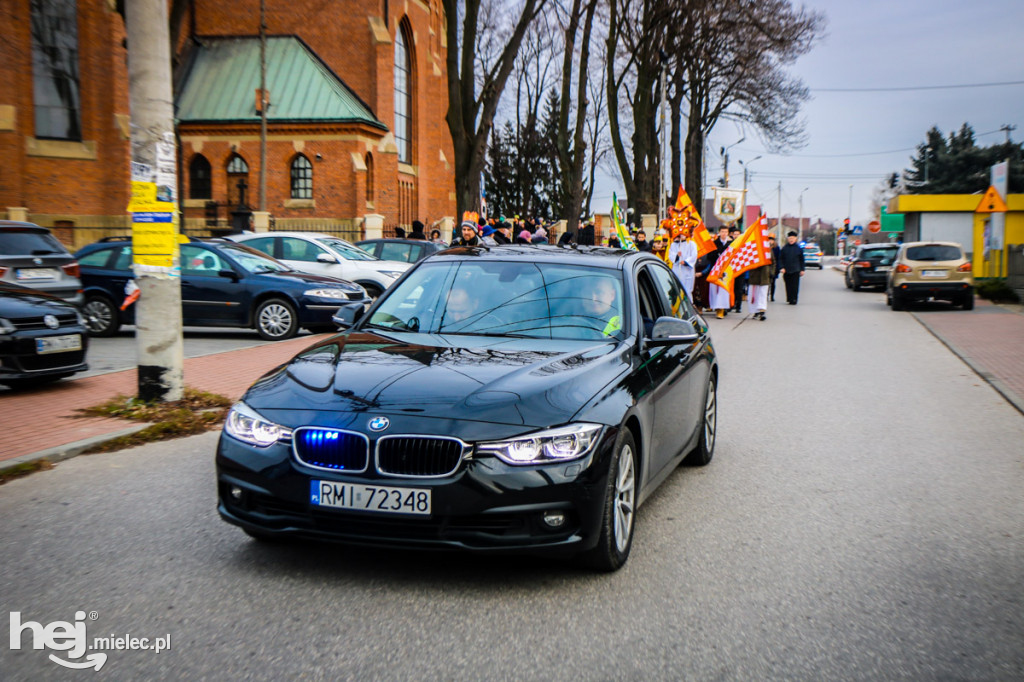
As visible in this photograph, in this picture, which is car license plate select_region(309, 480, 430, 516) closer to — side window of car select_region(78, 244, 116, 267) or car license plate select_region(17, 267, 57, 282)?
car license plate select_region(17, 267, 57, 282)

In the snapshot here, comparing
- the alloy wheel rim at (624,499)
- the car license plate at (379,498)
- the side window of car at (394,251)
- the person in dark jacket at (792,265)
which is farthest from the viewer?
the person in dark jacket at (792,265)

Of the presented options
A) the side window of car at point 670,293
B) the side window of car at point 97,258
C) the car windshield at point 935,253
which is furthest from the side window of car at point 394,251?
the side window of car at point 670,293

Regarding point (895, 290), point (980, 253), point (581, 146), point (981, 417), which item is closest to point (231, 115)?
point (581, 146)

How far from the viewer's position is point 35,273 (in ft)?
40.1

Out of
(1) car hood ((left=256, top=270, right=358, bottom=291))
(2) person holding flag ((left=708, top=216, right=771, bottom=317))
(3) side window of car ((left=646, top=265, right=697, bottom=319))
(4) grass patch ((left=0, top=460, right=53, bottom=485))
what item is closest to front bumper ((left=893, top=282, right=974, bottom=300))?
(2) person holding flag ((left=708, top=216, right=771, bottom=317))

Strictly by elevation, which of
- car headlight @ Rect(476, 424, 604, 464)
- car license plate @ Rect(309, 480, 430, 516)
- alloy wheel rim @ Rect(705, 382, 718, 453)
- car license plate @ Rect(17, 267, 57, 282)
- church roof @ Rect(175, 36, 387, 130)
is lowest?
alloy wheel rim @ Rect(705, 382, 718, 453)

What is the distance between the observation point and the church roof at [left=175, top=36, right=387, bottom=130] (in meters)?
40.8

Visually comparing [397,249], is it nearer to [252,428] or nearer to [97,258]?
[97,258]

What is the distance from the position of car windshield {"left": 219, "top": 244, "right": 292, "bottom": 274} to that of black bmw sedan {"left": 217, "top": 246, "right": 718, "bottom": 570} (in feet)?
37.5

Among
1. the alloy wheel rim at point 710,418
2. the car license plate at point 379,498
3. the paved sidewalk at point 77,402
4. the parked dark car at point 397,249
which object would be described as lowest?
the paved sidewalk at point 77,402

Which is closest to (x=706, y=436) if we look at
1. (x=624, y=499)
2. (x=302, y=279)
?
(x=624, y=499)

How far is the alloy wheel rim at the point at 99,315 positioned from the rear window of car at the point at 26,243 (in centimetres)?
377

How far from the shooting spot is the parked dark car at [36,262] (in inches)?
477

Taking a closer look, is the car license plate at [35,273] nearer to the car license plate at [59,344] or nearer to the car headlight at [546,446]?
the car license plate at [59,344]
